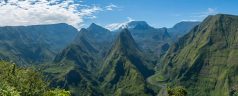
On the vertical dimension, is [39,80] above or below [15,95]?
below

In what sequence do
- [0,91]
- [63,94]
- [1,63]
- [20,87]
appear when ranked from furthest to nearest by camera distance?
[1,63] → [20,87] → [63,94] → [0,91]

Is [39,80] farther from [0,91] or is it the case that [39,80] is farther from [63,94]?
[0,91]

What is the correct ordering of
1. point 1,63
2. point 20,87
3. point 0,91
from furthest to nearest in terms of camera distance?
point 1,63 < point 20,87 < point 0,91

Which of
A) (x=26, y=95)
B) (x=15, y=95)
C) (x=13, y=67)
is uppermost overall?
(x=15, y=95)

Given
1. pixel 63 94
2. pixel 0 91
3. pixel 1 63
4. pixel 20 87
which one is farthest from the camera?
pixel 1 63

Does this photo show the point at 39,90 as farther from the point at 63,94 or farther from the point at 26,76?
the point at 63,94

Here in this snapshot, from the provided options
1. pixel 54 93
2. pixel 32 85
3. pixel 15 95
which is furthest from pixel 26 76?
pixel 15 95

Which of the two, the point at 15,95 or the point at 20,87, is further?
the point at 20,87

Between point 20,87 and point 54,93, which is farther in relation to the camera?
point 20,87

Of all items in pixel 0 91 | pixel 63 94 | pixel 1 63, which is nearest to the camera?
pixel 0 91
